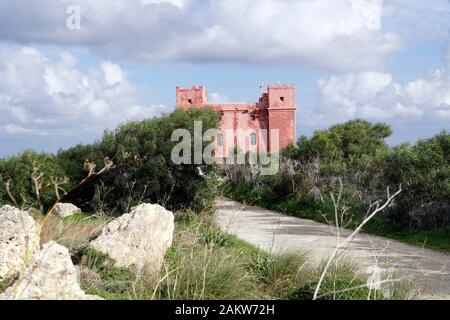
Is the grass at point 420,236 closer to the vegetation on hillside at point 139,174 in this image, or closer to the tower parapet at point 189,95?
the vegetation on hillside at point 139,174

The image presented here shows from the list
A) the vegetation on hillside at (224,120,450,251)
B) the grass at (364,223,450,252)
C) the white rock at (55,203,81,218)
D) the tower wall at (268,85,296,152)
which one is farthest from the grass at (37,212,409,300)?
the tower wall at (268,85,296,152)

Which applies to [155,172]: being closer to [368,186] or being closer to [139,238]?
[368,186]

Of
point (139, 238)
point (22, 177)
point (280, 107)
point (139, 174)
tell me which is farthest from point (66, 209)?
point (280, 107)

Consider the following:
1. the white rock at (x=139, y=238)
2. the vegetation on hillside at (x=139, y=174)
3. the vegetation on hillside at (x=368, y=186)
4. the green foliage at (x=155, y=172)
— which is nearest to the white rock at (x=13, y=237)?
the white rock at (x=139, y=238)

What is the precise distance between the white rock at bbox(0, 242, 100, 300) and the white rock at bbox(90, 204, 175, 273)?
5.91ft

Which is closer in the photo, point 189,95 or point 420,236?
point 420,236

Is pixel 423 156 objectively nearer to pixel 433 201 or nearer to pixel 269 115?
pixel 433 201

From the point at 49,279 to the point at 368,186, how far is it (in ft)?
39.2

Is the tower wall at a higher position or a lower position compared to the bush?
higher

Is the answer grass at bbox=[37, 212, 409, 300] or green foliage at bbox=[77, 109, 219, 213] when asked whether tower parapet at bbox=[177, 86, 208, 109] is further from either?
grass at bbox=[37, 212, 409, 300]

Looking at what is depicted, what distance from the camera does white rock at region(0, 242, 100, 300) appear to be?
16.7 feet

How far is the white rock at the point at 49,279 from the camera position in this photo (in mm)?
5082

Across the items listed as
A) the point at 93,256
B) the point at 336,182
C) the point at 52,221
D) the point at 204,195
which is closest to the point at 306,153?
the point at 336,182

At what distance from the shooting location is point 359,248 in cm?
1057
